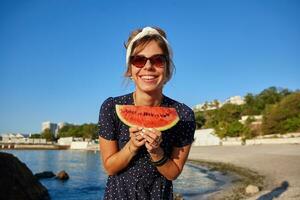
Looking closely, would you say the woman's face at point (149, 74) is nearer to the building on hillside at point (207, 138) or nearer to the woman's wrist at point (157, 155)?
the woman's wrist at point (157, 155)

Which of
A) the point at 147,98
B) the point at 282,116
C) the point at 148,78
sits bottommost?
the point at 147,98

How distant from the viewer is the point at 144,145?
224 centimetres

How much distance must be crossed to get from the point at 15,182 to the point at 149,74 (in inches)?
469

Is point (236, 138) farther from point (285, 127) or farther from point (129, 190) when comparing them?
point (129, 190)

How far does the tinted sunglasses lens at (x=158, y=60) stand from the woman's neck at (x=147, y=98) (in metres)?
0.20

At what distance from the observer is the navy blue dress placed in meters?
2.26

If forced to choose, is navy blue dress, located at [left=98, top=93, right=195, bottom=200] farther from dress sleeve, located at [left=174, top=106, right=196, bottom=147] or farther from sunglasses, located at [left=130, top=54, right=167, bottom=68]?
sunglasses, located at [left=130, top=54, right=167, bottom=68]

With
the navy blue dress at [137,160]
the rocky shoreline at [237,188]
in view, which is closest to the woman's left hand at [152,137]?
the navy blue dress at [137,160]

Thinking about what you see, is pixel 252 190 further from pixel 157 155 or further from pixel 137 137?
pixel 137 137

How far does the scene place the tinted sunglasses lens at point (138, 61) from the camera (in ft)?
7.66

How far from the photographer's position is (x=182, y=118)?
2.50 metres

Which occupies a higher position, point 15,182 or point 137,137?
point 137,137

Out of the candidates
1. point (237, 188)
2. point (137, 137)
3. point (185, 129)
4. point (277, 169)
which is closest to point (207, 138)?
point (277, 169)

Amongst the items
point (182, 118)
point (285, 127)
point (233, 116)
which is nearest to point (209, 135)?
point (233, 116)
